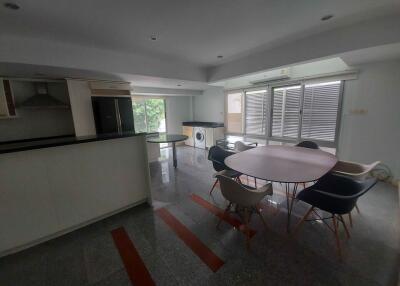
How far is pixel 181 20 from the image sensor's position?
2082 mm

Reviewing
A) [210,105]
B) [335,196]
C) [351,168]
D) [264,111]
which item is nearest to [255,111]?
[264,111]

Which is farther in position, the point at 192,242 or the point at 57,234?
the point at 57,234

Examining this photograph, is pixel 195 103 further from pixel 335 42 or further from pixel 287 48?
pixel 335 42

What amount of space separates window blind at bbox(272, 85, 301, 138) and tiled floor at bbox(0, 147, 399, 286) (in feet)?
7.61

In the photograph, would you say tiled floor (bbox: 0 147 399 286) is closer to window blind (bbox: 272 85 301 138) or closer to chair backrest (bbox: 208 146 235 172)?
chair backrest (bbox: 208 146 235 172)

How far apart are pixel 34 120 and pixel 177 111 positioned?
15.2 feet

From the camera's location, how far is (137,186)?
8.38ft

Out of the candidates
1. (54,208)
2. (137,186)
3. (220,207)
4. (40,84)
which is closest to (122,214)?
(137,186)

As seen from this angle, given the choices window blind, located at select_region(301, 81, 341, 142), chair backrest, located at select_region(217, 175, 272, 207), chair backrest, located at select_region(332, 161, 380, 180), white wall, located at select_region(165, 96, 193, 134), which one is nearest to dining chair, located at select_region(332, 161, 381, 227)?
chair backrest, located at select_region(332, 161, 380, 180)

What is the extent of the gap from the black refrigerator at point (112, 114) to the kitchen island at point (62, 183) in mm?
1727

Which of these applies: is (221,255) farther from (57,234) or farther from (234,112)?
(234,112)

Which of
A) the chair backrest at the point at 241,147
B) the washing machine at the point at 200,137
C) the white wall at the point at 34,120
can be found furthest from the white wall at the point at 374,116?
the white wall at the point at 34,120

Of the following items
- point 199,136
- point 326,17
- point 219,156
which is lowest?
point 199,136

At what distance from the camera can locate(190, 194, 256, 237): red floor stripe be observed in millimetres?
2080
